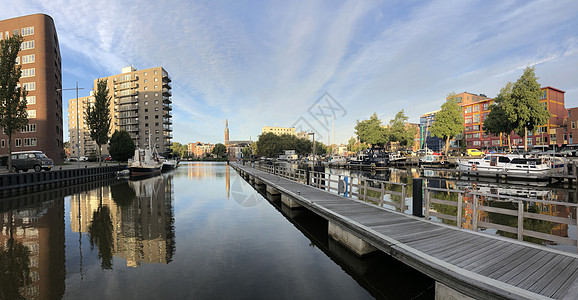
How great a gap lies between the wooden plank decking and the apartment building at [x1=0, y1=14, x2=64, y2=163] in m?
71.4

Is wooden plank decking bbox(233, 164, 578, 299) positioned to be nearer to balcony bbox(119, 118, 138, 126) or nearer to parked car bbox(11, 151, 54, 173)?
parked car bbox(11, 151, 54, 173)

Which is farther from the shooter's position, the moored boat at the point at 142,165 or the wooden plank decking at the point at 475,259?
the moored boat at the point at 142,165

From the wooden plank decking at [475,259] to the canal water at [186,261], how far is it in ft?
4.15

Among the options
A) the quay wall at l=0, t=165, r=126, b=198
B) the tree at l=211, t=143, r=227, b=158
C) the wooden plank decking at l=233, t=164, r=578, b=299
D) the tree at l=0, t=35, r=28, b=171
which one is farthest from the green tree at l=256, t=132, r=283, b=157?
the wooden plank decking at l=233, t=164, r=578, b=299

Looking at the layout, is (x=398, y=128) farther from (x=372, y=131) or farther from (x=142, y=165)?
(x=142, y=165)

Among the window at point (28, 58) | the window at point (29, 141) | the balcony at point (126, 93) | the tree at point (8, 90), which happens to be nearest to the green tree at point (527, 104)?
the tree at point (8, 90)

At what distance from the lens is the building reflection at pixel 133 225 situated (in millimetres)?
9906

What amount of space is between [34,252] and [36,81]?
67.0 metres

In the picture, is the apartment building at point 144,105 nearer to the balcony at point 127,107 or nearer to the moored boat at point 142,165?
the balcony at point 127,107

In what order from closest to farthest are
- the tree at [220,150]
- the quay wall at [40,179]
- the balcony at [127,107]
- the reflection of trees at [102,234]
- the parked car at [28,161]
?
the reflection of trees at [102,234] → the quay wall at [40,179] → the parked car at [28,161] → the balcony at [127,107] → the tree at [220,150]

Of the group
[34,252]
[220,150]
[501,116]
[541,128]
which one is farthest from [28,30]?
[541,128]

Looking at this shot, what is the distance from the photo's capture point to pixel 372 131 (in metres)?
82.1

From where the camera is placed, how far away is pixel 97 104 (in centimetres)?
5456

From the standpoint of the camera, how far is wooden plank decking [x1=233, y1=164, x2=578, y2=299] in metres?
4.82
